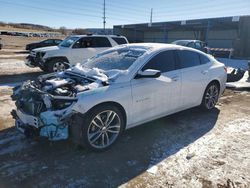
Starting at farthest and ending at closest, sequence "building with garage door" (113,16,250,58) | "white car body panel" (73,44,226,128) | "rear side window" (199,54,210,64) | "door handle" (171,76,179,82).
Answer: "building with garage door" (113,16,250,58) < "rear side window" (199,54,210,64) < "door handle" (171,76,179,82) < "white car body panel" (73,44,226,128)

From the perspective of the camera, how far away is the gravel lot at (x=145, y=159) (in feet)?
10.2

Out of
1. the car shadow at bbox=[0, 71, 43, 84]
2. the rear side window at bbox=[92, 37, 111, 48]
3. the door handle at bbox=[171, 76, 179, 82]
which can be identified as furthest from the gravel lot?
the rear side window at bbox=[92, 37, 111, 48]

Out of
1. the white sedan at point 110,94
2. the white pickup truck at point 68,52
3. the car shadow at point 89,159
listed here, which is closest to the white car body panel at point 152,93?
the white sedan at point 110,94

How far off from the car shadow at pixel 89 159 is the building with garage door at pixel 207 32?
22731mm

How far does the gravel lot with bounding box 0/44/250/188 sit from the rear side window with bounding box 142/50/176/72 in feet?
3.97

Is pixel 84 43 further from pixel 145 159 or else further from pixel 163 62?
pixel 145 159

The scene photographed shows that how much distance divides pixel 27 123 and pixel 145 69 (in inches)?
83.5

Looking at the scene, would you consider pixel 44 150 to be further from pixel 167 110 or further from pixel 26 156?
pixel 167 110

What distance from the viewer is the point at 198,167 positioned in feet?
11.3

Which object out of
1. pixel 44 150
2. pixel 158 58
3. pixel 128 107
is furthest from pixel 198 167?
pixel 44 150

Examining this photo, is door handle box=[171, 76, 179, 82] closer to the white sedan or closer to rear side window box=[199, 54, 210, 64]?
the white sedan

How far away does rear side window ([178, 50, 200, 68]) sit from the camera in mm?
4977

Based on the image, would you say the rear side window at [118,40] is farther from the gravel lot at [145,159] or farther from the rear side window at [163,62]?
the gravel lot at [145,159]

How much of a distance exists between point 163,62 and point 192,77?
33.9 inches
